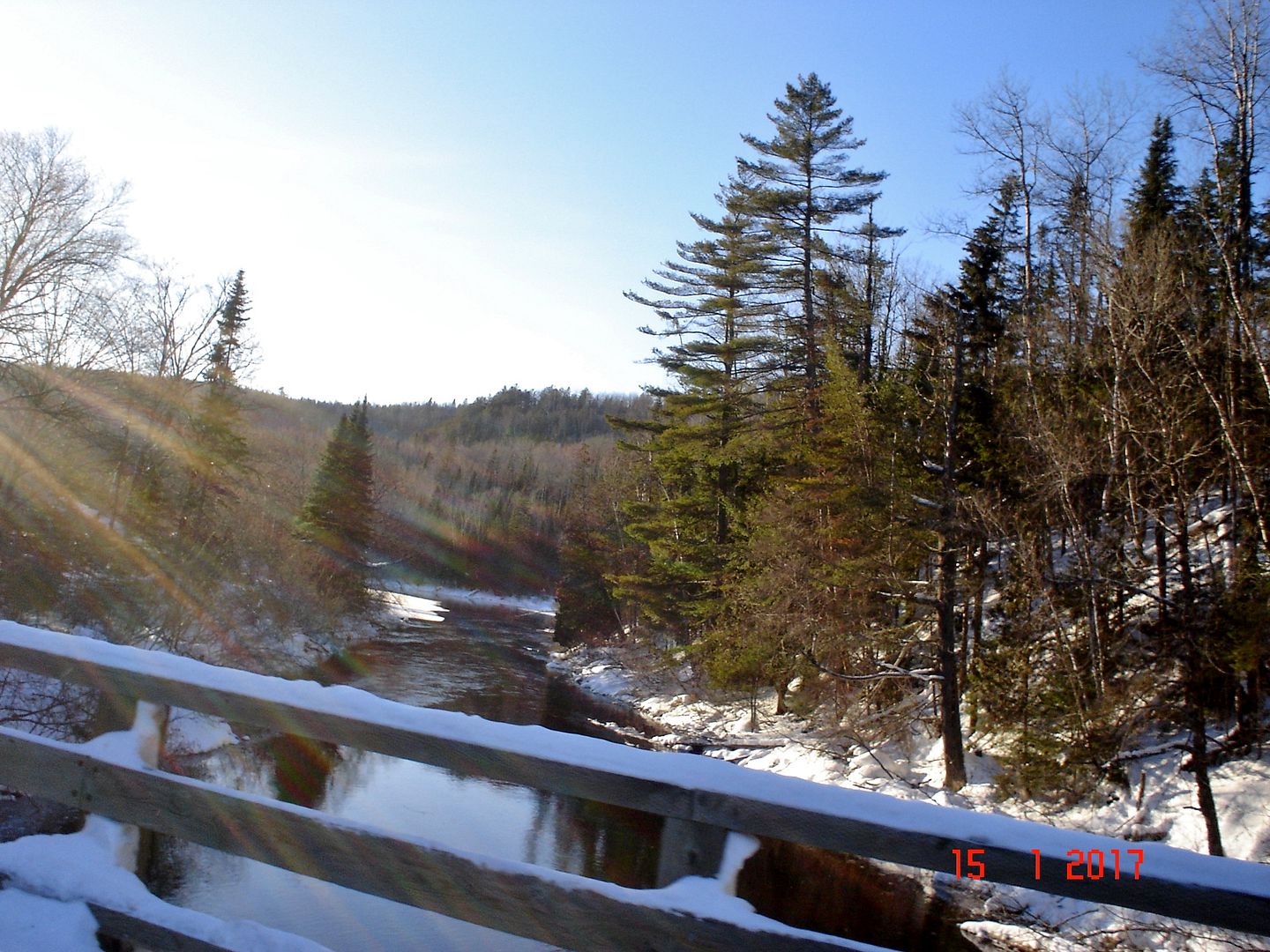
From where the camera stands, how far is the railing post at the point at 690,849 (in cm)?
232

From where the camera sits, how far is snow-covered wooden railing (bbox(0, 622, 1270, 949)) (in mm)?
2082

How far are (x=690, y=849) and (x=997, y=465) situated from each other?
54.5 feet

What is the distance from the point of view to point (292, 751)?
632 inches

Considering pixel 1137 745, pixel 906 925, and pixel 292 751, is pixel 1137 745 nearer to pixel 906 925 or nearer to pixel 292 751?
pixel 906 925

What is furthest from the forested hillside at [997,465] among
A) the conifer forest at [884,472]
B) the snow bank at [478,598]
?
the snow bank at [478,598]

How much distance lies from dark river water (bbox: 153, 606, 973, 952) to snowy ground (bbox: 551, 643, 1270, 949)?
4.05 ft

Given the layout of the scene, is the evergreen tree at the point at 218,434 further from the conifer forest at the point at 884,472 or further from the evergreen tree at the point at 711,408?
the evergreen tree at the point at 711,408

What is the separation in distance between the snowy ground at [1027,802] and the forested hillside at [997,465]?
1.65 feet

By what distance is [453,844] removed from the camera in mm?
5148

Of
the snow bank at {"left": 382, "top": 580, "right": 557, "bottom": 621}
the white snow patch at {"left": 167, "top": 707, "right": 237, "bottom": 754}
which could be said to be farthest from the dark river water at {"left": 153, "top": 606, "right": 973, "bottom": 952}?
the snow bank at {"left": 382, "top": 580, "right": 557, "bottom": 621}

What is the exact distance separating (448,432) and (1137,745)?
486 feet

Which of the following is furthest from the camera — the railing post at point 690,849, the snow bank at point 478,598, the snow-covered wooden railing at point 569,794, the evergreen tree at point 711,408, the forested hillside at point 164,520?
the snow bank at point 478,598

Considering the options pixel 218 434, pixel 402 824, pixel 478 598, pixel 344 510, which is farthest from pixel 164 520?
pixel 478 598

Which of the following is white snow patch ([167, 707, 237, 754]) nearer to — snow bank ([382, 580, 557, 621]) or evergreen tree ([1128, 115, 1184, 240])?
evergreen tree ([1128, 115, 1184, 240])
